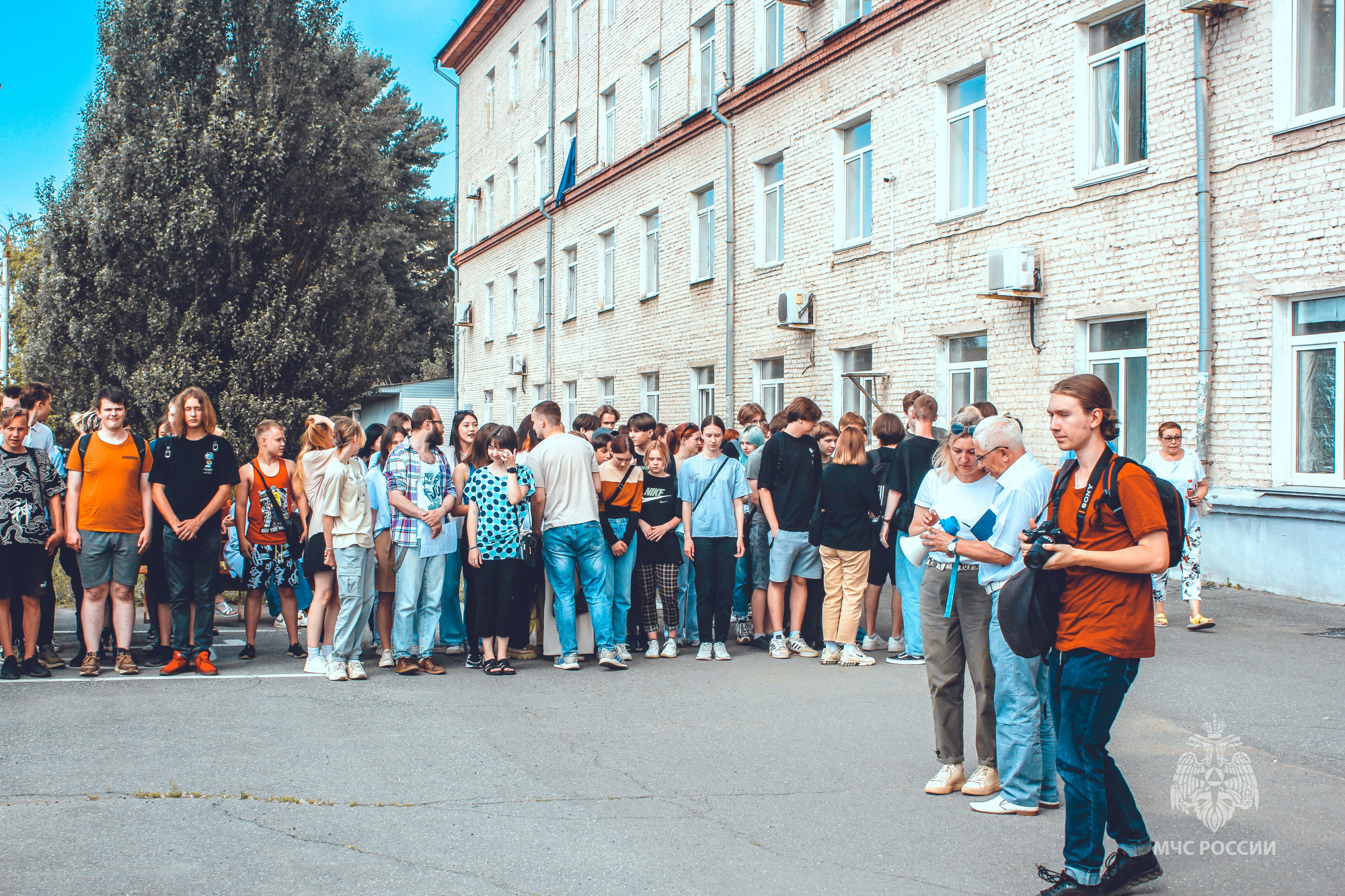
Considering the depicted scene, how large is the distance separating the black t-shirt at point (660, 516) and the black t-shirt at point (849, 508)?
1.29 m

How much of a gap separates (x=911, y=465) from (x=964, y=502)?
3.22 meters

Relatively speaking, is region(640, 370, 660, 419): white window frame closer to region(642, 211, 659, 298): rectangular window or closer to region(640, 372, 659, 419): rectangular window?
region(640, 372, 659, 419): rectangular window

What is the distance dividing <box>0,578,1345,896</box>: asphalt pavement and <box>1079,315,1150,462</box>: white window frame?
472cm

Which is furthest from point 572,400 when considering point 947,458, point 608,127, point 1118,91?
point 947,458

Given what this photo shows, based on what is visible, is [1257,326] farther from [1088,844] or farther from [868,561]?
[1088,844]

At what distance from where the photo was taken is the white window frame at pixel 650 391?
23.9m

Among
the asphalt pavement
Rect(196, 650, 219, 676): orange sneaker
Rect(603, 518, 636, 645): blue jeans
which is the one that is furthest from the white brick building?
Rect(196, 650, 219, 676): orange sneaker

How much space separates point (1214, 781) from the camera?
538 centimetres

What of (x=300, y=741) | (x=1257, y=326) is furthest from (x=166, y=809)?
(x=1257, y=326)

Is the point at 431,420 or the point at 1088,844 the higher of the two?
the point at 431,420

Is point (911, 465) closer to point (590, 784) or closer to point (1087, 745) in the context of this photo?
point (590, 784)

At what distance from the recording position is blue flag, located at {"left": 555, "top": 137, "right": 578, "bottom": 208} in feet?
89.8

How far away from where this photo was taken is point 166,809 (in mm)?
4848

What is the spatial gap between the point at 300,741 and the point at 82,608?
2.87m
